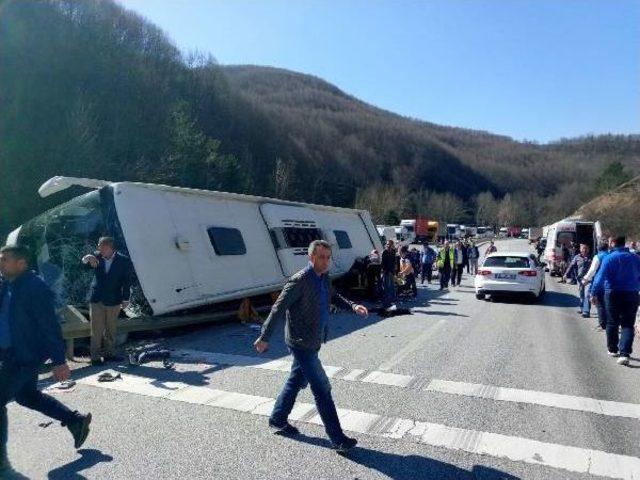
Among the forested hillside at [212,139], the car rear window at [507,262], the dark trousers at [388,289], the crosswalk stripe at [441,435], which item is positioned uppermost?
the forested hillside at [212,139]

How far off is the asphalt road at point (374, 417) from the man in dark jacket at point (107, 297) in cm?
57

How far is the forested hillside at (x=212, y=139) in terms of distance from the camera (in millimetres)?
33281

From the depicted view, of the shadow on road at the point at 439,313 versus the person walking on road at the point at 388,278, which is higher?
the person walking on road at the point at 388,278

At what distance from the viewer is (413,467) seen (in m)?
4.38

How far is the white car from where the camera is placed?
1567cm

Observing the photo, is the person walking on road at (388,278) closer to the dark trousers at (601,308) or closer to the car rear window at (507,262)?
the car rear window at (507,262)

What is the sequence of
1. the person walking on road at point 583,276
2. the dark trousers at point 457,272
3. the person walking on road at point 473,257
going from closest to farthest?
1. the person walking on road at point 583,276
2. the dark trousers at point 457,272
3. the person walking on road at point 473,257

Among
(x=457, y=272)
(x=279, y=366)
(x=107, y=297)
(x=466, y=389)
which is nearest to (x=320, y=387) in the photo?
(x=466, y=389)

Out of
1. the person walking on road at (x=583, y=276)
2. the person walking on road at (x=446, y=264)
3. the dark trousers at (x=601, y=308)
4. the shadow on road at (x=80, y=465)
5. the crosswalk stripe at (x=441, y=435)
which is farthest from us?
the person walking on road at (x=446, y=264)

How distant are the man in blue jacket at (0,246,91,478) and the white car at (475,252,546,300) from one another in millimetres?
13498

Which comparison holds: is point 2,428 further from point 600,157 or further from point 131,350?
point 600,157

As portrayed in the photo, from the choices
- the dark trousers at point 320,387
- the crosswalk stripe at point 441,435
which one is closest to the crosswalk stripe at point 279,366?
the crosswalk stripe at point 441,435

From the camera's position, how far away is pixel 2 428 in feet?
14.1

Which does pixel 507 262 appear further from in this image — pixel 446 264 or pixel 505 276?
pixel 446 264
